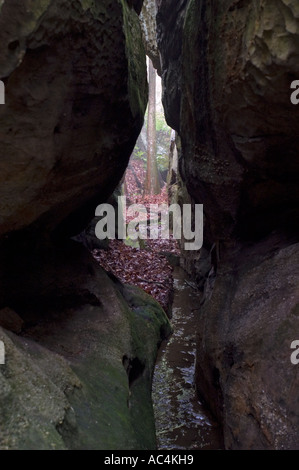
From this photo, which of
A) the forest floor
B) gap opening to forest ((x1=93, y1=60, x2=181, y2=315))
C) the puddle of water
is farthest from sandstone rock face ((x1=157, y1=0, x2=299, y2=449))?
gap opening to forest ((x1=93, y1=60, x2=181, y2=315))

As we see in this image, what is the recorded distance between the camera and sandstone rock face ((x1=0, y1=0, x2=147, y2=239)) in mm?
3033

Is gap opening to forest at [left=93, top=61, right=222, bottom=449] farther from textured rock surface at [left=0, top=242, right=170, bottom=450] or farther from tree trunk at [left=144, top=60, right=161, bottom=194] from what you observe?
tree trunk at [left=144, top=60, right=161, bottom=194]

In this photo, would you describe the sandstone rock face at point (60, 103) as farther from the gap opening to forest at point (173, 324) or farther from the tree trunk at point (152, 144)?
the tree trunk at point (152, 144)

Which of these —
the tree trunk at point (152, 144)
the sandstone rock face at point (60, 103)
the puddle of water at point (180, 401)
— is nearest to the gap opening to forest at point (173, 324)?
the puddle of water at point (180, 401)

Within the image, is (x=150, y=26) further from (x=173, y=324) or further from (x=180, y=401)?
(x=180, y=401)

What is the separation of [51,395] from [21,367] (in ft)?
1.02

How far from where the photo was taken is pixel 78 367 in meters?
3.57

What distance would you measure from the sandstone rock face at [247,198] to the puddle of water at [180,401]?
0.24 m

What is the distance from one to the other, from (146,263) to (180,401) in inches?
228

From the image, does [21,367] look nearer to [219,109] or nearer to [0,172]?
[0,172]

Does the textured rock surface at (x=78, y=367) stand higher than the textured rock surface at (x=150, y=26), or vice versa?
the textured rock surface at (x=150, y=26)

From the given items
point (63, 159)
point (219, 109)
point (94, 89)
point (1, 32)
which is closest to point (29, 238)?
point (63, 159)

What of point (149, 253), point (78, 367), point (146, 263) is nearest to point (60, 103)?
point (78, 367)

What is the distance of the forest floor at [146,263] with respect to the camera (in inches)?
340
